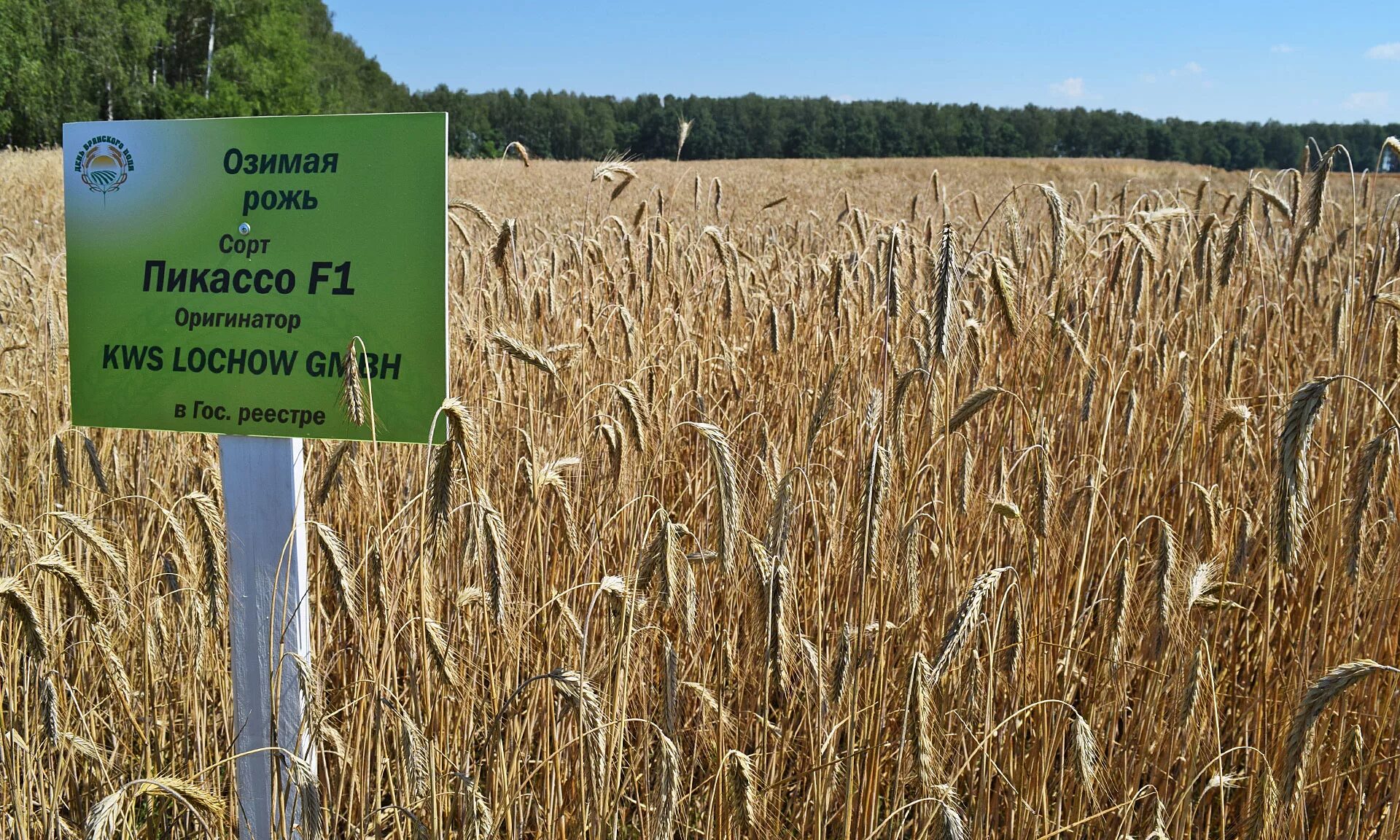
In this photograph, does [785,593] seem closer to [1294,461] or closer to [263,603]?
[1294,461]

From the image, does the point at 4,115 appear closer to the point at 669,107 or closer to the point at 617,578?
the point at 669,107

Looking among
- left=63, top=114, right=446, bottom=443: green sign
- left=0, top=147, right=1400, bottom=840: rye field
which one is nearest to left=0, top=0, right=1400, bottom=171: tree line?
left=0, top=147, right=1400, bottom=840: rye field

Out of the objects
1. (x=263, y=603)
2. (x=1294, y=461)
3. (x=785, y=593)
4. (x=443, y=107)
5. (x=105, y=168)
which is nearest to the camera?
(x=1294, y=461)

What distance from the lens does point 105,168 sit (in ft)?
5.16

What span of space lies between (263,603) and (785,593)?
30.9 inches

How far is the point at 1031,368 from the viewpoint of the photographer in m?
2.95

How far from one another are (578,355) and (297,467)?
111 cm

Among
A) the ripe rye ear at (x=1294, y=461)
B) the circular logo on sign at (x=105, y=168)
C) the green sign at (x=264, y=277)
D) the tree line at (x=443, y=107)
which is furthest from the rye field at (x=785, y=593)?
the tree line at (x=443, y=107)

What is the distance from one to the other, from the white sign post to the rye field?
0.05 meters

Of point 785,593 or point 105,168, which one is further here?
point 105,168

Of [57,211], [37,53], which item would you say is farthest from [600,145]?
[57,211]

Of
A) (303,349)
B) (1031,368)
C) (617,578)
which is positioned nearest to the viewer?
(617,578)

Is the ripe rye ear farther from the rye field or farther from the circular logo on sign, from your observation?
the circular logo on sign

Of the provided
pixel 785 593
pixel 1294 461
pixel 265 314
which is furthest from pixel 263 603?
pixel 1294 461
